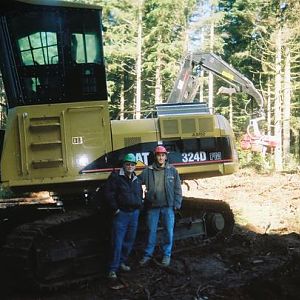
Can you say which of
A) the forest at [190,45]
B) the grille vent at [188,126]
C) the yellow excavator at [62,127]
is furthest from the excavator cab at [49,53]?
the forest at [190,45]

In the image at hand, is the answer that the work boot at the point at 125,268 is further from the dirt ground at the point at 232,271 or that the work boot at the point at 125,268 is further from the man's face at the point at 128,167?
the man's face at the point at 128,167

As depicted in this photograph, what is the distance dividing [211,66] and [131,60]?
72.0ft

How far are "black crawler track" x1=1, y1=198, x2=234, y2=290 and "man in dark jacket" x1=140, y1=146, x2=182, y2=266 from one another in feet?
2.09

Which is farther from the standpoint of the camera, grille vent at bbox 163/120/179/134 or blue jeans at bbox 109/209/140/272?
grille vent at bbox 163/120/179/134

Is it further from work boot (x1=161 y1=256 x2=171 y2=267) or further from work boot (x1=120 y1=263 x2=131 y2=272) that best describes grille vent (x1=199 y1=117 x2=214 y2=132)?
work boot (x1=120 y1=263 x2=131 y2=272)

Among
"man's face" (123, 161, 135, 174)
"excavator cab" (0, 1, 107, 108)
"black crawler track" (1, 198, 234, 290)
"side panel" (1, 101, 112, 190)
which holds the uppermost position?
"excavator cab" (0, 1, 107, 108)

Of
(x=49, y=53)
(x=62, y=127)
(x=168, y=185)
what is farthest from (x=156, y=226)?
(x=49, y=53)

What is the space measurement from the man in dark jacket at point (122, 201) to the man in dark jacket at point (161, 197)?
32 centimetres

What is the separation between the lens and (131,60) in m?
31.5

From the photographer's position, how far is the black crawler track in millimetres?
5961

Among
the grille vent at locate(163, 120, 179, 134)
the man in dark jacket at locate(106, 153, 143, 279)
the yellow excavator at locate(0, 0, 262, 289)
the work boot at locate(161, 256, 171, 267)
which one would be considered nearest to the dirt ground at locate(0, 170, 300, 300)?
the work boot at locate(161, 256, 171, 267)

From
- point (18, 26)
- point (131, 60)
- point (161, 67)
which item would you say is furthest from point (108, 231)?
point (131, 60)

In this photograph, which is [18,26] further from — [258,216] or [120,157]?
[258,216]

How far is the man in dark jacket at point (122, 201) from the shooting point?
21.2 feet
